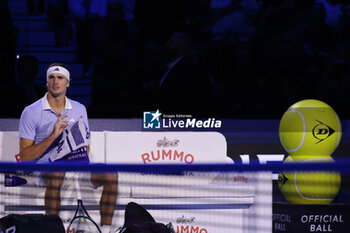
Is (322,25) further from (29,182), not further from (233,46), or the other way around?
(29,182)

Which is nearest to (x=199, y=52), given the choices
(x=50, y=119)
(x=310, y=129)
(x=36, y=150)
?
(x=310, y=129)

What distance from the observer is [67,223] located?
2145mm

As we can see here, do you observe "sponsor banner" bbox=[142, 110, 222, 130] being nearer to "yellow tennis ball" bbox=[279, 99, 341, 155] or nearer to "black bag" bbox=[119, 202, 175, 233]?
"yellow tennis ball" bbox=[279, 99, 341, 155]

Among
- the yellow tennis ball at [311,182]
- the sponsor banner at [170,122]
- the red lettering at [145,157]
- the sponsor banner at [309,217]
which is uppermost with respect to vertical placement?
the sponsor banner at [170,122]

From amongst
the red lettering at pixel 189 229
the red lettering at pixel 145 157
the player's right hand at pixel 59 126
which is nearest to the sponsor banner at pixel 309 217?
the red lettering at pixel 189 229

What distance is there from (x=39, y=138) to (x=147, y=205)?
307 centimetres

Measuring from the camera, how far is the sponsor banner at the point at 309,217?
2.42 m

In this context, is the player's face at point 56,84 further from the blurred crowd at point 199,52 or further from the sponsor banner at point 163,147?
the sponsor banner at point 163,147

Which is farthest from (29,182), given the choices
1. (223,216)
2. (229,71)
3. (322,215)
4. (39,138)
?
(229,71)

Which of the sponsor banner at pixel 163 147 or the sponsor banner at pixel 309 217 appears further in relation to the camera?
the sponsor banner at pixel 163 147

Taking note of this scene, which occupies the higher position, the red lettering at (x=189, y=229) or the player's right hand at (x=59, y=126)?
the player's right hand at (x=59, y=126)

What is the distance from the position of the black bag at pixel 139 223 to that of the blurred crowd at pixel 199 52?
3.34 metres

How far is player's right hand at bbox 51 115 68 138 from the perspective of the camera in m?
5.09

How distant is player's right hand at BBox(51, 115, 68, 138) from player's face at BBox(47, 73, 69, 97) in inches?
8.4
